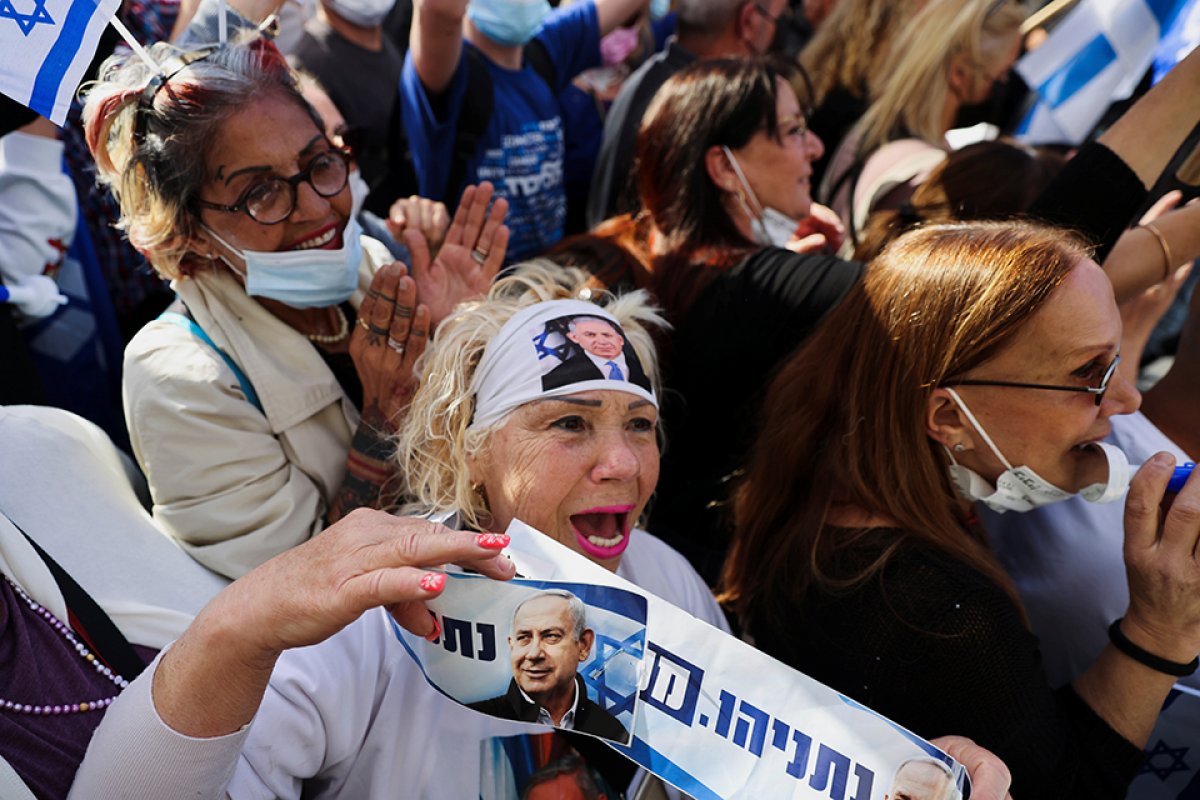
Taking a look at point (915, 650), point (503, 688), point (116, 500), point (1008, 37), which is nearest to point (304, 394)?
point (116, 500)

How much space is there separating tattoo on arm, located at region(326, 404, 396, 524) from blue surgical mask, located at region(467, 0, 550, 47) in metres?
1.98

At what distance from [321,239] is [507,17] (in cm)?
170

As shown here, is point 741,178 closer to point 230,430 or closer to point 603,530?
point 603,530

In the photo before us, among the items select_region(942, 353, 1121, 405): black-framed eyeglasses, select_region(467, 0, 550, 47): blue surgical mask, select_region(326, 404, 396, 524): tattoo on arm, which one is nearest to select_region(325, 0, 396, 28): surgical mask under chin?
select_region(467, 0, 550, 47): blue surgical mask

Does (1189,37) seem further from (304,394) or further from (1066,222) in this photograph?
(304,394)

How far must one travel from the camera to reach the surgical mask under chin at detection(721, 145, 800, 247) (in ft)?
11.1

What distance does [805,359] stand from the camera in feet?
8.51

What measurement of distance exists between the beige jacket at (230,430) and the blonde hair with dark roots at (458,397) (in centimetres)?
25

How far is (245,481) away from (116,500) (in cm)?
26

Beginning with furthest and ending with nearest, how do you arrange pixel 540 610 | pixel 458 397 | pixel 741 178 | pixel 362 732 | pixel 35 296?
pixel 741 178
pixel 35 296
pixel 458 397
pixel 362 732
pixel 540 610

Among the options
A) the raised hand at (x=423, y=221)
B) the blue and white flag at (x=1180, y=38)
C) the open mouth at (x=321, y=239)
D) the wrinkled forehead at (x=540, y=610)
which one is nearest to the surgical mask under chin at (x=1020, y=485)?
the wrinkled forehead at (x=540, y=610)

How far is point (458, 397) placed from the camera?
2.23 meters

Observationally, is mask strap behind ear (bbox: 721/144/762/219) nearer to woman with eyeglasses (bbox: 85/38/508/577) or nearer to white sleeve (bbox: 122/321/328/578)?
woman with eyeglasses (bbox: 85/38/508/577)

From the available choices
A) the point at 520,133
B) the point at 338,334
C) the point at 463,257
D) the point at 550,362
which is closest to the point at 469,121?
the point at 520,133
